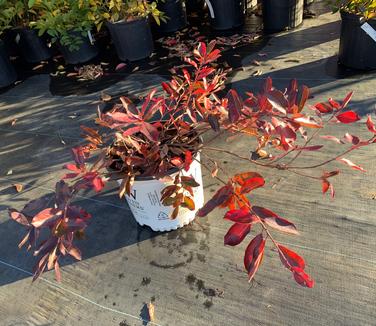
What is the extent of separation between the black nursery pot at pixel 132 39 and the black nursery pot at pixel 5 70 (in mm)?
940

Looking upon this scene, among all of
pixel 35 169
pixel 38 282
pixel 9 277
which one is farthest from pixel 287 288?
pixel 35 169

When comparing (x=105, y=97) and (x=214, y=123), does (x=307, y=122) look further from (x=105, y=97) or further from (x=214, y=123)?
(x=105, y=97)

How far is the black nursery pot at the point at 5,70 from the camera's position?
2894 millimetres

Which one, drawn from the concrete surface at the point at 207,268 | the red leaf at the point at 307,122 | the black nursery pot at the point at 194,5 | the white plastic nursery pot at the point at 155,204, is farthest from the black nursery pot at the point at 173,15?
the red leaf at the point at 307,122

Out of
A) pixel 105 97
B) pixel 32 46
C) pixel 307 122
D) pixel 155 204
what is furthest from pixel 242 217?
pixel 32 46

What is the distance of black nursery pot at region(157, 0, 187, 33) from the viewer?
10.3 ft

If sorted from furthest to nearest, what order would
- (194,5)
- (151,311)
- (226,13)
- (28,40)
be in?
(194,5)
(28,40)
(226,13)
(151,311)

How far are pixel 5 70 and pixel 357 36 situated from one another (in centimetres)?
271

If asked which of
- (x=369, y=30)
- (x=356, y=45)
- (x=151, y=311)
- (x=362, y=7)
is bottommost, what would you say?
(x=151, y=311)

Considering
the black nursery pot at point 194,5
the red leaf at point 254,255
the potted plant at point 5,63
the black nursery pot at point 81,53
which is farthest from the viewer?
the black nursery pot at point 194,5

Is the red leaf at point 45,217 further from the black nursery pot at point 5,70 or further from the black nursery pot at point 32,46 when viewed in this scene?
the black nursery pot at point 32,46

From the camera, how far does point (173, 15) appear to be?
3195mm

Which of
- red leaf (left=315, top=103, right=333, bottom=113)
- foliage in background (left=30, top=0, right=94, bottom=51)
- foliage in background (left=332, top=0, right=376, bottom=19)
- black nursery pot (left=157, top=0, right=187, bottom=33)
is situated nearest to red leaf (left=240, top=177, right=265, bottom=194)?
red leaf (left=315, top=103, right=333, bottom=113)

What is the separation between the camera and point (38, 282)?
4.31 feet
